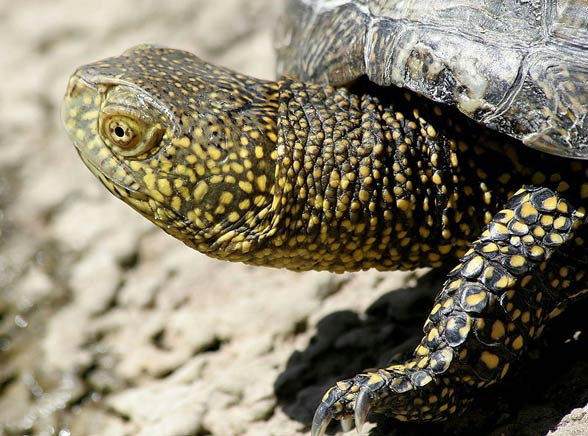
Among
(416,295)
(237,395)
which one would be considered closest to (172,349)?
(237,395)

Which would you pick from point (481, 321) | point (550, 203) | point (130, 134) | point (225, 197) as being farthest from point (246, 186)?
point (550, 203)

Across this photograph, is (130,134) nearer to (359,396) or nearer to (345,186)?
(345,186)

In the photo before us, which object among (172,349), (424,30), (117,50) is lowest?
(172,349)

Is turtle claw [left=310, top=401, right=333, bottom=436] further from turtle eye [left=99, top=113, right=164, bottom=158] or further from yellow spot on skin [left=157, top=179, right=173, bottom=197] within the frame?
turtle eye [left=99, top=113, right=164, bottom=158]

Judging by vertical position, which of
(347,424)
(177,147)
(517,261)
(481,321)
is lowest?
(347,424)

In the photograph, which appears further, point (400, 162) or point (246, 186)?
point (400, 162)

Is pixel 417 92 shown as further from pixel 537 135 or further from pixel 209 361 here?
pixel 209 361

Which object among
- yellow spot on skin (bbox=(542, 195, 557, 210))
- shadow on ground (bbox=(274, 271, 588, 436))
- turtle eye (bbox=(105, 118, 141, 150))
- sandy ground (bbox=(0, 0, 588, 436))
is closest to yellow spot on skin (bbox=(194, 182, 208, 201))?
turtle eye (bbox=(105, 118, 141, 150))
